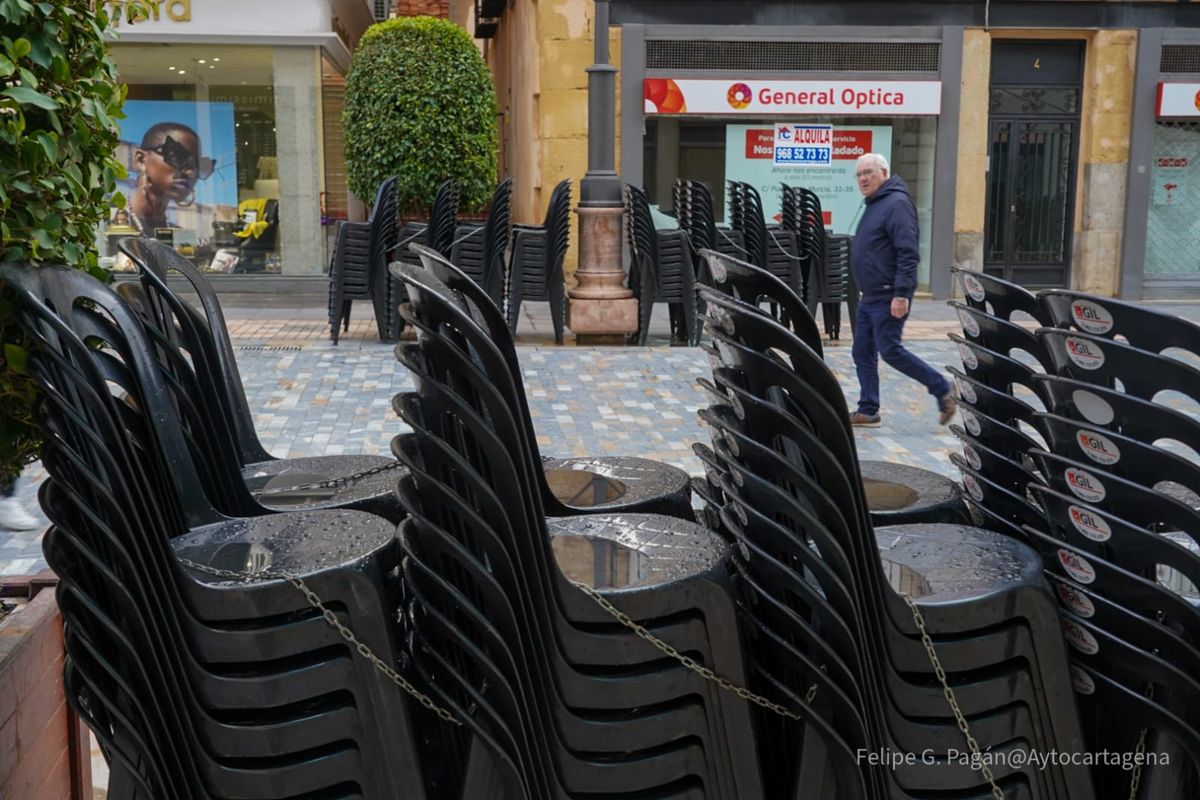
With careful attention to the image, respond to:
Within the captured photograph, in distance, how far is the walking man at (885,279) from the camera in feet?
27.8

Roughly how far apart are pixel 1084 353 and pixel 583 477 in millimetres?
1295

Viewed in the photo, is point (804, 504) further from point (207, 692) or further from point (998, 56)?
point (998, 56)

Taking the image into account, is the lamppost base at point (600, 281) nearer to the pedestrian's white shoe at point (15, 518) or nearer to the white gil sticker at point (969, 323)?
the pedestrian's white shoe at point (15, 518)

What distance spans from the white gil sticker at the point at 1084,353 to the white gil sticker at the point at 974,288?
45 centimetres

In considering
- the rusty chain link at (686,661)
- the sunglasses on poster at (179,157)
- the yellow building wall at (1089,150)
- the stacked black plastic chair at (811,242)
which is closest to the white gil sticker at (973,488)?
the rusty chain link at (686,661)

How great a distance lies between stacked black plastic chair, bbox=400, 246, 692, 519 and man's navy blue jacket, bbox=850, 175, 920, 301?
557 centimetres

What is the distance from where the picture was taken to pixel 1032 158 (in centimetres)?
1839

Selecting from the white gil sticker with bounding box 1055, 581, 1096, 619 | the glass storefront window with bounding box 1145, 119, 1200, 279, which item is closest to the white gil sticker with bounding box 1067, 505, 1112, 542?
the white gil sticker with bounding box 1055, 581, 1096, 619

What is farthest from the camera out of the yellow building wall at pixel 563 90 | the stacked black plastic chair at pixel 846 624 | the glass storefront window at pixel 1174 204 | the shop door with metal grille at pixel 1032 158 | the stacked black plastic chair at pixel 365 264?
the glass storefront window at pixel 1174 204

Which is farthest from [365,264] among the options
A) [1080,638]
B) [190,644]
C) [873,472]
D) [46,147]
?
[1080,638]

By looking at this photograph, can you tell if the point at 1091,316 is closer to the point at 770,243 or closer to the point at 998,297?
the point at 998,297

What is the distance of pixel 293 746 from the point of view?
2.16m

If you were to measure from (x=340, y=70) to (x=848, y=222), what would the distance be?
25.8 ft

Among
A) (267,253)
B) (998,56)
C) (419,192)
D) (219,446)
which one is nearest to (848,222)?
(998,56)
